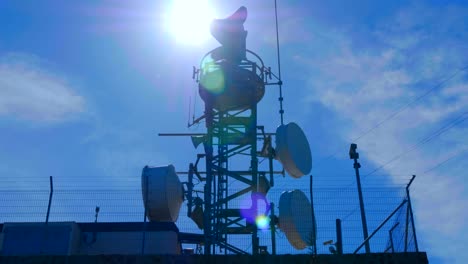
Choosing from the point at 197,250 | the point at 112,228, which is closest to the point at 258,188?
the point at 197,250

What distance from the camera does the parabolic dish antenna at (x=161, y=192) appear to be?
18.9 meters

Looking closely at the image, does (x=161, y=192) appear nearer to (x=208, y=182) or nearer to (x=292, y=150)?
(x=208, y=182)

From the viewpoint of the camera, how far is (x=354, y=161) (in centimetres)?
1969

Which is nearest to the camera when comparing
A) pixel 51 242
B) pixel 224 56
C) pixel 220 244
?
pixel 51 242

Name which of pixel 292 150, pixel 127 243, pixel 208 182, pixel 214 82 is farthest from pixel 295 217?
pixel 214 82

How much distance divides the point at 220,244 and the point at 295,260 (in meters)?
8.93

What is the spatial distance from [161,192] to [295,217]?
13.9 ft

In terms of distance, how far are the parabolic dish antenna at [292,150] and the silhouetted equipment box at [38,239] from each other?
7159 millimetres

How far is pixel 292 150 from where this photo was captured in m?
20.3

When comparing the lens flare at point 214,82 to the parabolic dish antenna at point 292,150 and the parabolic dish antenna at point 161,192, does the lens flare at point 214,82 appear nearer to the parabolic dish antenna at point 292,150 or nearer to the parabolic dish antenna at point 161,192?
the parabolic dish antenna at point 292,150

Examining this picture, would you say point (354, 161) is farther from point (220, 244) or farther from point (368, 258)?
point (368, 258)

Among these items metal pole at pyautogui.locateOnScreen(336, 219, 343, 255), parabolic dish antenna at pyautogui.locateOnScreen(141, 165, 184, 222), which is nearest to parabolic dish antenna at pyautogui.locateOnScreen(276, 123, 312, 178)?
parabolic dish antenna at pyautogui.locateOnScreen(141, 165, 184, 222)

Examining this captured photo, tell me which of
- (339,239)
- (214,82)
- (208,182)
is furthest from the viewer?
(214,82)

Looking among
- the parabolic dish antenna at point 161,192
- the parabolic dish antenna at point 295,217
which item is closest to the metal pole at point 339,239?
the parabolic dish antenna at point 295,217
